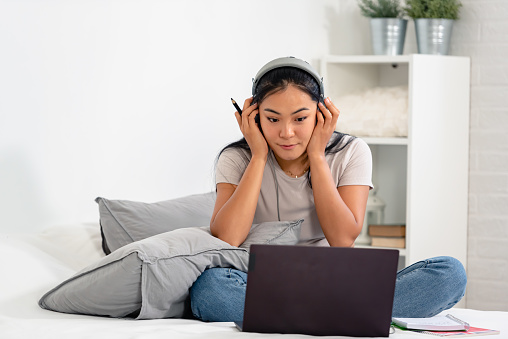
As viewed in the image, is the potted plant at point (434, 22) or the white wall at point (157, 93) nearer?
the white wall at point (157, 93)

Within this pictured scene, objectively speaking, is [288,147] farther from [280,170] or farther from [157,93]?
[157,93]

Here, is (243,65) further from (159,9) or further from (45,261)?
(45,261)

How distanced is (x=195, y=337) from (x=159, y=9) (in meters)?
1.45

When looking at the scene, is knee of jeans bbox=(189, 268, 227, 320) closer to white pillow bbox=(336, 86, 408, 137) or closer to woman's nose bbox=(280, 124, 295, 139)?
woman's nose bbox=(280, 124, 295, 139)

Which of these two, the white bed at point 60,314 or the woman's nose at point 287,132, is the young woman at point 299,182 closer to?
the woman's nose at point 287,132

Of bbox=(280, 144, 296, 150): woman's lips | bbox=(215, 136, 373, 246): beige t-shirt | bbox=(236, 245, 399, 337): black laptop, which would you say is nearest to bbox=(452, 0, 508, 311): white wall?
bbox=(215, 136, 373, 246): beige t-shirt

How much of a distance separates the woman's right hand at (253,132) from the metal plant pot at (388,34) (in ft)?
4.63

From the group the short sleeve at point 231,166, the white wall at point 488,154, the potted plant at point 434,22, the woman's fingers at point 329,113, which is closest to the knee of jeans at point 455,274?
the woman's fingers at point 329,113

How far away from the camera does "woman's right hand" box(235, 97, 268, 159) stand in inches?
74.7

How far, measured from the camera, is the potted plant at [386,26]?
3.14m

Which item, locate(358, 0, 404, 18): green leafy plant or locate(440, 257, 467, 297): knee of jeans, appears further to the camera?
locate(358, 0, 404, 18): green leafy plant

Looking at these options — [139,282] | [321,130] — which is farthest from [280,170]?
[139,282]

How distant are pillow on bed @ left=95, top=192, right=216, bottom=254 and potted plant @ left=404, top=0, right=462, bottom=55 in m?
1.50

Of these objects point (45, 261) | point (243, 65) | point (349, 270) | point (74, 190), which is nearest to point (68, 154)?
point (74, 190)
